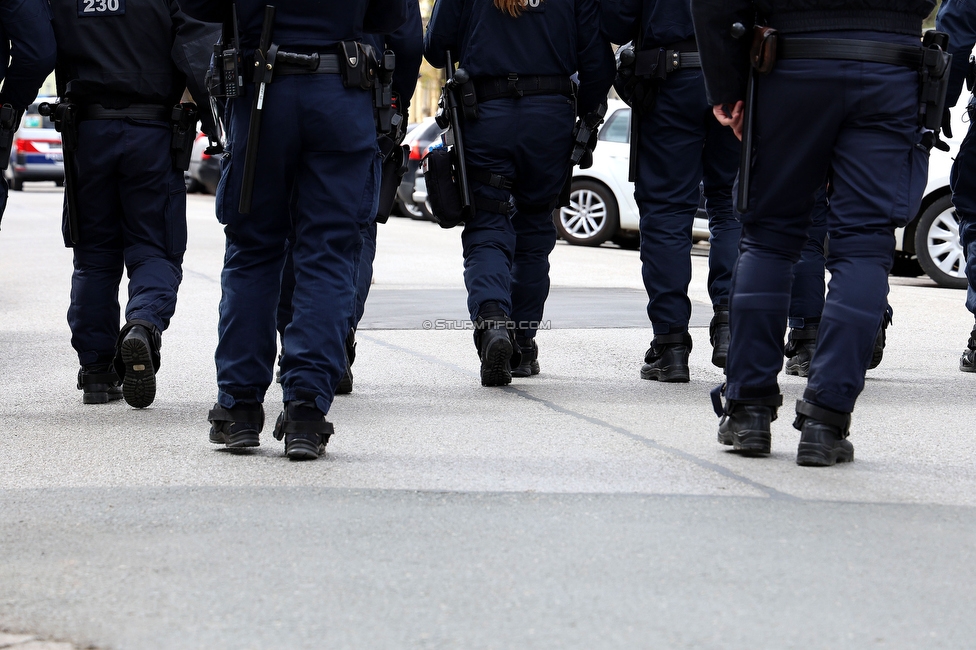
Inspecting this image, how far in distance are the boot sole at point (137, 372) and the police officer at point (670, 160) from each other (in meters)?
2.24

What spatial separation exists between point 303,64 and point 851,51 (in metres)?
1.67

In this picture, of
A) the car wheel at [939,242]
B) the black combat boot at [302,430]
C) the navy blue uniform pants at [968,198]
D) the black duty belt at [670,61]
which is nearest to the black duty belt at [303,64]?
the black combat boot at [302,430]

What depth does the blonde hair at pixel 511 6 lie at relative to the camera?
20.2ft

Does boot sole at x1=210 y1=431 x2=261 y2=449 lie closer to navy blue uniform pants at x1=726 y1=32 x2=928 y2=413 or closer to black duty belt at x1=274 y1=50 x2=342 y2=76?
black duty belt at x1=274 y1=50 x2=342 y2=76

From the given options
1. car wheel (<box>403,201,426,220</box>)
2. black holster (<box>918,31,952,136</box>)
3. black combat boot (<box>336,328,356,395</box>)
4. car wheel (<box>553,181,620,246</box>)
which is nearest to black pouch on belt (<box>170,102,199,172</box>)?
black combat boot (<box>336,328,356,395</box>)

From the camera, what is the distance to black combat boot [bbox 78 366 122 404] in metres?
5.93

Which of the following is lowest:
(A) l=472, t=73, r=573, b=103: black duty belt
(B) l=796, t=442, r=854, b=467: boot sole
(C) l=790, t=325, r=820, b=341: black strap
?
(C) l=790, t=325, r=820, b=341: black strap

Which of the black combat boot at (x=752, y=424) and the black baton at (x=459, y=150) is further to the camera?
the black baton at (x=459, y=150)

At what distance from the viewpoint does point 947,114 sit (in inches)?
251

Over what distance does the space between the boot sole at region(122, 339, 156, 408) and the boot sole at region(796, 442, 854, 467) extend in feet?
8.26

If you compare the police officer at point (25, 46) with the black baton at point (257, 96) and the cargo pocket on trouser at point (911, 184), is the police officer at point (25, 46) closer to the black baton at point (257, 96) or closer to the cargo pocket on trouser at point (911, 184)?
the black baton at point (257, 96)

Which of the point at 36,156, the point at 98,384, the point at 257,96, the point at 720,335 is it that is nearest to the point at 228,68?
the point at 257,96

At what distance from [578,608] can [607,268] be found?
10.0m

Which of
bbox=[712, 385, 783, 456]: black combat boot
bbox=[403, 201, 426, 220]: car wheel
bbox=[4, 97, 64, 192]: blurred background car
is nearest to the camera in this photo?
bbox=[712, 385, 783, 456]: black combat boot
